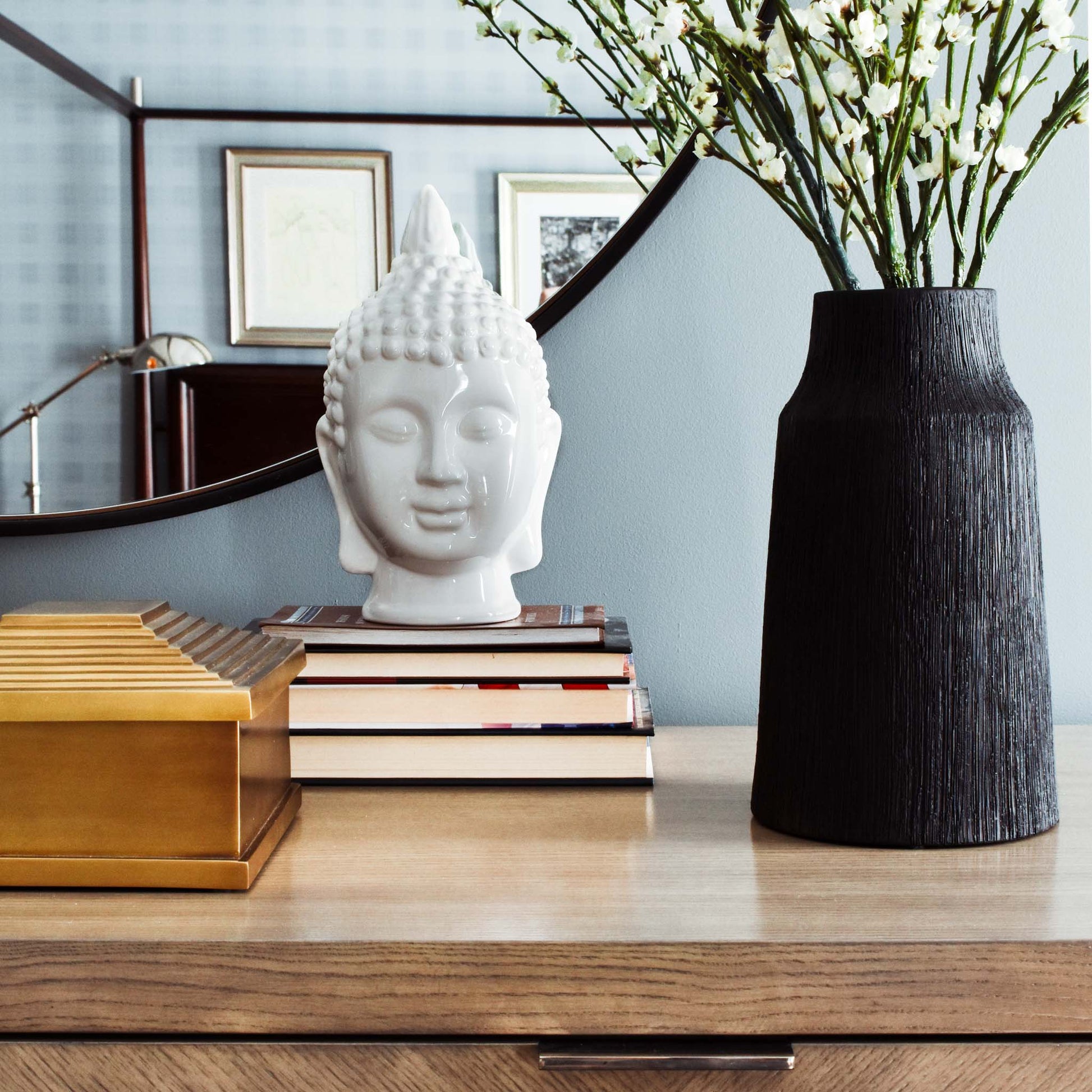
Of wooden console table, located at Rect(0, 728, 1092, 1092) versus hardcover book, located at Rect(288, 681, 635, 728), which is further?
hardcover book, located at Rect(288, 681, 635, 728)

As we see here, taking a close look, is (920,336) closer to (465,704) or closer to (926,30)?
(926,30)

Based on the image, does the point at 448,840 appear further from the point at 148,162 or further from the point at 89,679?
the point at 148,162

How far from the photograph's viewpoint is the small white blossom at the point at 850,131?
603 millimetres

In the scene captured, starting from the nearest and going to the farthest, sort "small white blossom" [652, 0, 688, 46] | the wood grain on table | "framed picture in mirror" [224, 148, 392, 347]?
1. the wood grain on table
2. "small white blossom" [652, 0, 688, 46]
3. "framed picture in mirror" [224, 148, 392, 347]

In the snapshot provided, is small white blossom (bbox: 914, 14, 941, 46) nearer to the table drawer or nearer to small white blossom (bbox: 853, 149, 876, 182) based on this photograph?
small white blossom (bbox: 853, 149, 876, 182)

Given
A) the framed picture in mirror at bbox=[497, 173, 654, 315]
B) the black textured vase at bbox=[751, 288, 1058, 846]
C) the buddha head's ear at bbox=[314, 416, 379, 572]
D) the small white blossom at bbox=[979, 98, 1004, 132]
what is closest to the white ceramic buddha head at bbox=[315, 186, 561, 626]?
the buddha head's ear at bbox=[314, 416, 379, 572]

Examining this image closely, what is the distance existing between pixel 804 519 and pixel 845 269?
154mm

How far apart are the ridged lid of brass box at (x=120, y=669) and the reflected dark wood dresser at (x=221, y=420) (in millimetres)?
345

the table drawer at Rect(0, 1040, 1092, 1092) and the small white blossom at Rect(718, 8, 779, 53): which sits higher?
the small white blossom at Rect(718, 8, 779, 53)

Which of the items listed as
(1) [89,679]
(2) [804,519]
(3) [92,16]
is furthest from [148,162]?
(2) [804,519]

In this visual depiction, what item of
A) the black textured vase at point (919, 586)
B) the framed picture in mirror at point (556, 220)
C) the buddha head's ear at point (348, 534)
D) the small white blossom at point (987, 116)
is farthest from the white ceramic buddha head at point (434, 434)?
the small white blossom at point (987, 116)

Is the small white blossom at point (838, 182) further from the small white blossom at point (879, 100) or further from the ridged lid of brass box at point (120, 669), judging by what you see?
the ridged lid of brass box at point (120, 669)

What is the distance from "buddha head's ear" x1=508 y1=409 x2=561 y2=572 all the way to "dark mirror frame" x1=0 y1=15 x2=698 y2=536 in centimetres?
16

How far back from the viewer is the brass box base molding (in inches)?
23.6
